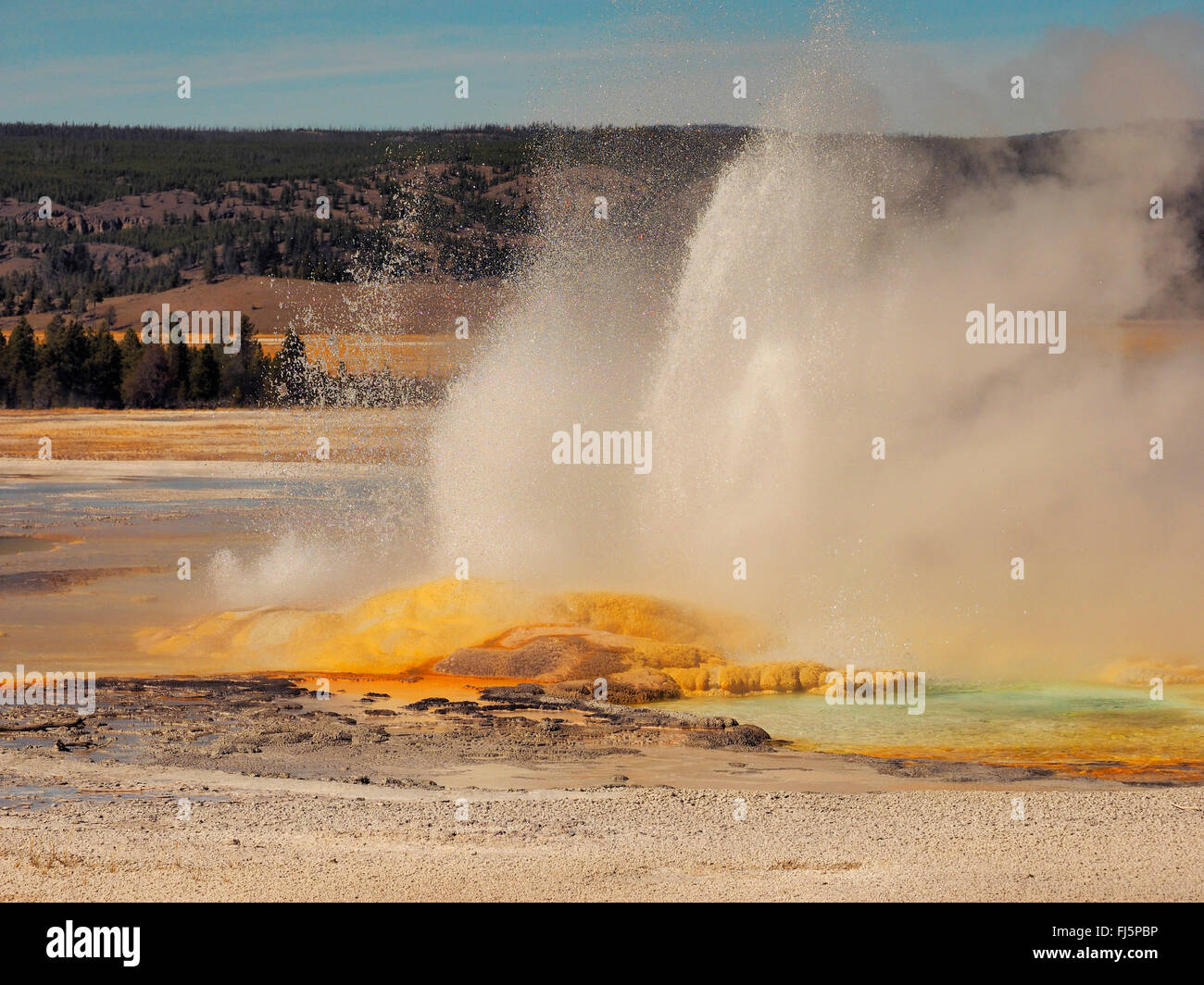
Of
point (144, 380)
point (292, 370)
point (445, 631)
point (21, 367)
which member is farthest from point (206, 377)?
point (445, 631)

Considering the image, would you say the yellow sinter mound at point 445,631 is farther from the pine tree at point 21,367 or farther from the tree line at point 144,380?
the pine tree at point 21,367

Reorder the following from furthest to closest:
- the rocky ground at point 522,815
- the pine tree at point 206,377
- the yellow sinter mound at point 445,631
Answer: the pine tree at point 206,377
the yellow sinter mound at point 445,631
the rocky ground at point 522,815

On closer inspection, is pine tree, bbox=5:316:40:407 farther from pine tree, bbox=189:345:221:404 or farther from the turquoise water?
the turquoise water

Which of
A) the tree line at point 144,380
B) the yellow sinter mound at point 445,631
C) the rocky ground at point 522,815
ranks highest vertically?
the tree line at point 144,380

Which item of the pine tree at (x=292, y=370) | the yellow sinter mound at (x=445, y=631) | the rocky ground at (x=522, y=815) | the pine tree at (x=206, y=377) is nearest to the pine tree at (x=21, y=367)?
the pine tree at (x=206, y=377)

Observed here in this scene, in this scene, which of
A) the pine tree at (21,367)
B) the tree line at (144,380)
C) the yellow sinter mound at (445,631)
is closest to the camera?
the yellow sinter mound at (445,631)

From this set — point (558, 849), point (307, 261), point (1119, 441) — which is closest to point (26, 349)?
point (307, 261)

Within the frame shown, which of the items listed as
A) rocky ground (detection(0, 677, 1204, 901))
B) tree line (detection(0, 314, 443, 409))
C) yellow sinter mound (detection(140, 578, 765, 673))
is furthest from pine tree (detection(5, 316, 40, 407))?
rocky ground (detection(0, 677, 1204, 901))

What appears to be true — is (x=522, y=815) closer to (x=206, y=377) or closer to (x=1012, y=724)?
(x=1012, y=724)
